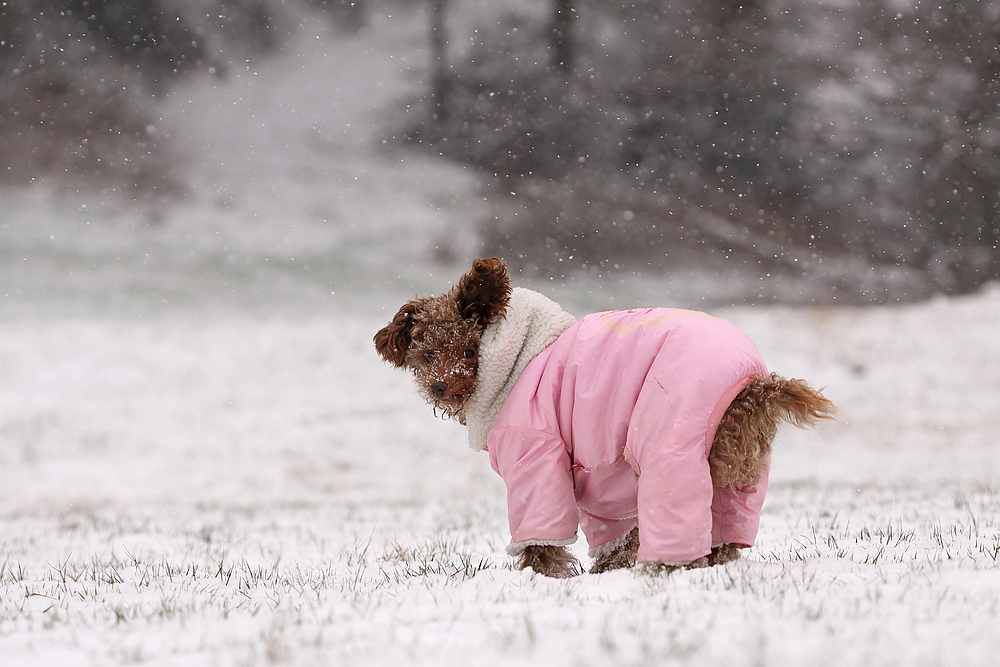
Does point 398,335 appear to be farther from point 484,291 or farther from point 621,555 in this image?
point 621,555

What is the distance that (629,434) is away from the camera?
3.07 metres

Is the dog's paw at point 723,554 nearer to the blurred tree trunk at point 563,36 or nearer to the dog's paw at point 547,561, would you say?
the dog's paw at point 547,561

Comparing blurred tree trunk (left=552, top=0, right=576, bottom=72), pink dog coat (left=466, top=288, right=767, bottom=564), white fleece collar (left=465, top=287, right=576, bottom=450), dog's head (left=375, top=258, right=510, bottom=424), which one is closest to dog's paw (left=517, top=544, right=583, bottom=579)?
pink dog coat (left=466, top=288, right=767, bottom=564)

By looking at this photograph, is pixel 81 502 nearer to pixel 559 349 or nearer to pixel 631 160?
pixel 559 349

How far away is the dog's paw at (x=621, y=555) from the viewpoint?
3.59 meters

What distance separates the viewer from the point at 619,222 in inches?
424

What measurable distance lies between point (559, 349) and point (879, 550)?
204cm

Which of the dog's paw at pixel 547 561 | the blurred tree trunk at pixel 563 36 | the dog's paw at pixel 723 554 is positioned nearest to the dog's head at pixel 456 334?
the dog's paw at pixel 547 561

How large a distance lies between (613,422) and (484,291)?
974 mm

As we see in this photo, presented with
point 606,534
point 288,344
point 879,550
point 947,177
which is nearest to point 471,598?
point 606,534

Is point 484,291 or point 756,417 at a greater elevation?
point 484,291

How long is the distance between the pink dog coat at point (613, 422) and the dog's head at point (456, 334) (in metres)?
0.08

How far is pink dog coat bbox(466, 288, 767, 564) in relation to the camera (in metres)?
2.86

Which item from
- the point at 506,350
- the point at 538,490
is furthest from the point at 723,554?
the point at 506,350
